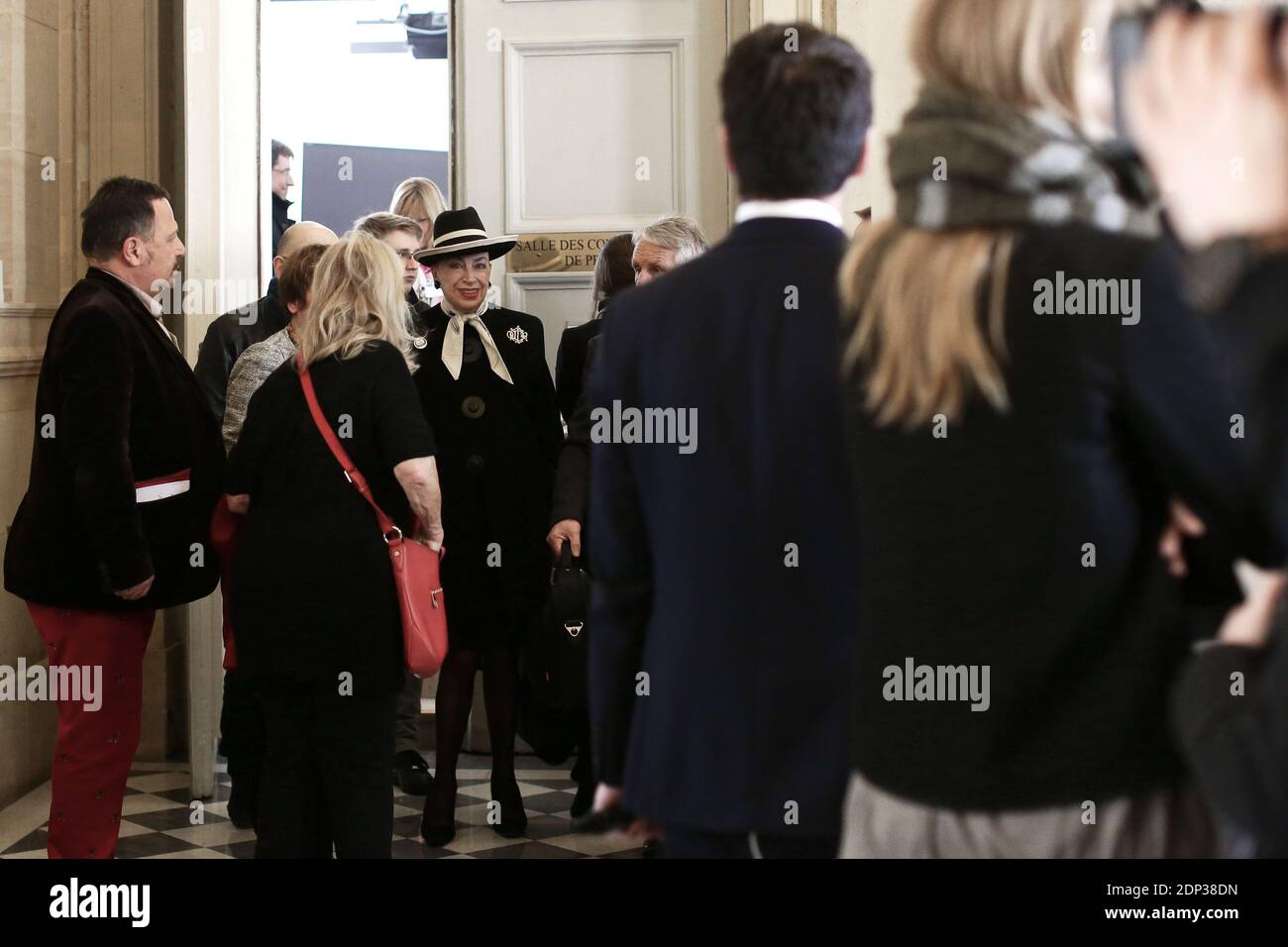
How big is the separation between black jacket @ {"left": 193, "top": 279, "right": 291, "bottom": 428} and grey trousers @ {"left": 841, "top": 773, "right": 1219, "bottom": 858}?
3.53m

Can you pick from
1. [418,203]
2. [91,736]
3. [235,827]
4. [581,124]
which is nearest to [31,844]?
[235,827]

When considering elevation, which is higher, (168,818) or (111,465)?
(111,465)

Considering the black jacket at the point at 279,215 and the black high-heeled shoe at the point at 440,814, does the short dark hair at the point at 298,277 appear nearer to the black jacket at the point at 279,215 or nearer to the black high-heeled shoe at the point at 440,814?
the black high-heeled shoe at the point at 440,814

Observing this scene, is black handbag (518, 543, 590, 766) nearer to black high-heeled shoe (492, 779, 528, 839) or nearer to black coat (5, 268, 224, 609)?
black high-heeled shoe (492, 779, 528, 839)

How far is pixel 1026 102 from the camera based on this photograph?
1.59 meters

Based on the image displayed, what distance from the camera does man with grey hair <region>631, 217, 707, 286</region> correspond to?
425 centimetres

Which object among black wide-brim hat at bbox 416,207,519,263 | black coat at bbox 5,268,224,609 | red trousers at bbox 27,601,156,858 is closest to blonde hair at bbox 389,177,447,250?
black wide-brim hat at bbox 416,207,519,263

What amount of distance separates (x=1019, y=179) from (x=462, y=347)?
3149mm

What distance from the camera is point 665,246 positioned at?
4254 mm

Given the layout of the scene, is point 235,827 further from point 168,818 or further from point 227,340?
point 227,340

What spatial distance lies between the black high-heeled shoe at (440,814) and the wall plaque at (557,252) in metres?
2.07

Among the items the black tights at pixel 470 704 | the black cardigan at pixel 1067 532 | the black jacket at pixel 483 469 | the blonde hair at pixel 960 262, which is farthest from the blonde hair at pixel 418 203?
the black cardigan at pixel 1067 532
